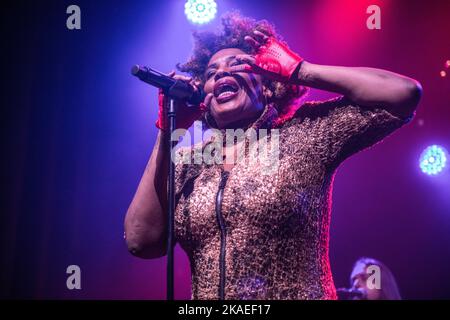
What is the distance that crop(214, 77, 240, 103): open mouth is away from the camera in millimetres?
2293

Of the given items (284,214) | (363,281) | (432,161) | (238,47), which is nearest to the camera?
(284,214)

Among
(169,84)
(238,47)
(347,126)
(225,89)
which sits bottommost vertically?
(347,126)

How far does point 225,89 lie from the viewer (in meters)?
2.34

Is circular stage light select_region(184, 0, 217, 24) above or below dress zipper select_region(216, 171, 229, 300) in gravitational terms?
above

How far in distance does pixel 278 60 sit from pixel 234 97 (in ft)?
1.14

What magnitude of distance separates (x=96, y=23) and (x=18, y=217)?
1.97 m

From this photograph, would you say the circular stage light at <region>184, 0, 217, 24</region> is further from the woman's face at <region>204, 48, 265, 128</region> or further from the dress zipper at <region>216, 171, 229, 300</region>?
the dress zipper at <region>216, 171, 229, 300</region>

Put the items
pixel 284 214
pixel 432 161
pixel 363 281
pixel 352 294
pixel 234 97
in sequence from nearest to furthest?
pixel 284 214
pixel 234 97
pixel 352 294
pixel 363 281
pixel 432 161

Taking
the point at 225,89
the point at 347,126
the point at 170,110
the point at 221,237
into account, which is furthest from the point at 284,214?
the point at 225,89

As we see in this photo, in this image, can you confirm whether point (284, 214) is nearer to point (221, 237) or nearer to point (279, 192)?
point (279, 192)

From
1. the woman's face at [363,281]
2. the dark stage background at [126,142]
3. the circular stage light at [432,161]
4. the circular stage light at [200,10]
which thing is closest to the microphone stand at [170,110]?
the dark stage background at [126,142]

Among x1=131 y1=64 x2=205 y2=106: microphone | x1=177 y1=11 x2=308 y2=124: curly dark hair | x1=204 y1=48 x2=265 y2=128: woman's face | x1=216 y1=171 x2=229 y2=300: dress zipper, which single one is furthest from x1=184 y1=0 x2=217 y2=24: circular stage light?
x1=216 y1=171 x2=229 y2=300: dress zipper

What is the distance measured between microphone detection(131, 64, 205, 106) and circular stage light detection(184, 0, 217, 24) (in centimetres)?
294
